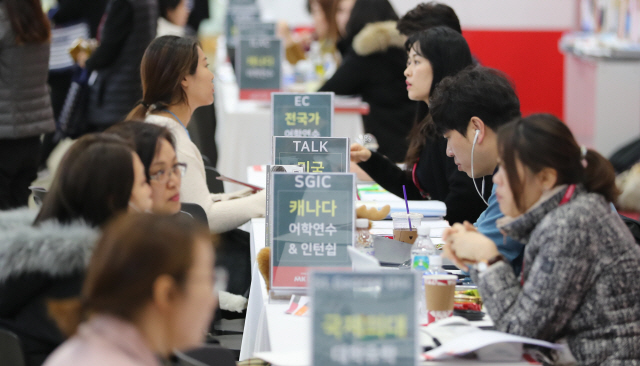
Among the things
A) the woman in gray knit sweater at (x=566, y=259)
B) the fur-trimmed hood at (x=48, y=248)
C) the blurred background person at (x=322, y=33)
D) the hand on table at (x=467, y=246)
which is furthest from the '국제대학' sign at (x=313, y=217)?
the blurred background person at (x=322, y=33)

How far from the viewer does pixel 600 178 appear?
1711 millimetres

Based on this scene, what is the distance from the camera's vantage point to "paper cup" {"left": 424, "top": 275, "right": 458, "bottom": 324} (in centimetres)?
184

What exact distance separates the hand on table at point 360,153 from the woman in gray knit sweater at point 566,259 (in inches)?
62.2

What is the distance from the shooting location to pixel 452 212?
9.39 feet

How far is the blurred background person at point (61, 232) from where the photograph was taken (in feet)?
5.33

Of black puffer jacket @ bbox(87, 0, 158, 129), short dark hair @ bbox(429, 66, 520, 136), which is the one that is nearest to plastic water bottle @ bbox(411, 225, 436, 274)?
short dark hair @ bbox(429, 66, 520, 136)

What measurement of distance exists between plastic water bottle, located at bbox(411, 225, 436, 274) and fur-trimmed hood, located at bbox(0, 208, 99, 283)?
813 millimetres

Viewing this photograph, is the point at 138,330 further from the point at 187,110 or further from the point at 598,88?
the point at 598,88

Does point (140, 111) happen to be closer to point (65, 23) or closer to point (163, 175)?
point (163, 175)

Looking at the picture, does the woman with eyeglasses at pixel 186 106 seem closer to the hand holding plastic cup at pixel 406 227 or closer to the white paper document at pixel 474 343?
the hand holding plastic cup at pixel 406 227

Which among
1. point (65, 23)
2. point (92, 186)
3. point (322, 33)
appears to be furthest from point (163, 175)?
point (322, 33)

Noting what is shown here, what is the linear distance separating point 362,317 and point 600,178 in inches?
25.5

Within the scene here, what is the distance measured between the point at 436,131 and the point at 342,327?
5.51ft

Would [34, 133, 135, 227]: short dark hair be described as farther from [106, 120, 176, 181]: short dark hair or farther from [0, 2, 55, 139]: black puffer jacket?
[0, 2, 55, 139]: black puffer jacket
